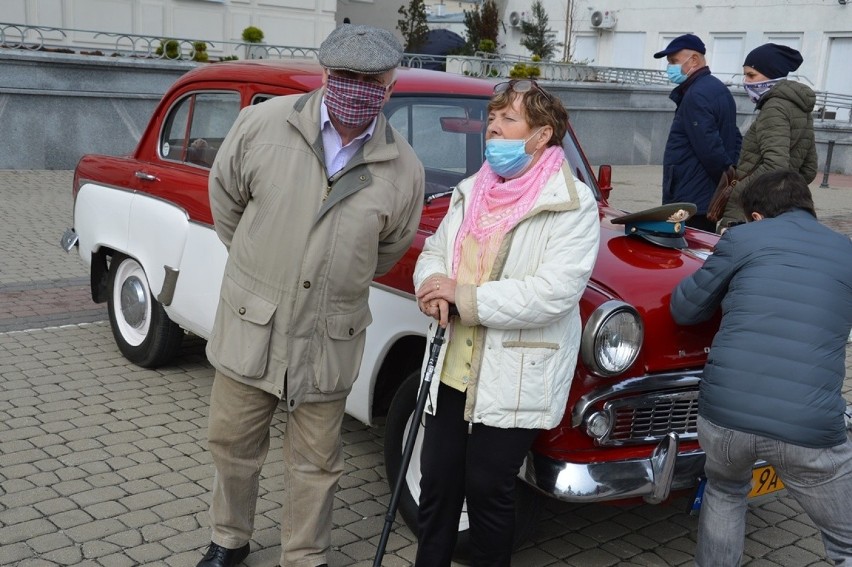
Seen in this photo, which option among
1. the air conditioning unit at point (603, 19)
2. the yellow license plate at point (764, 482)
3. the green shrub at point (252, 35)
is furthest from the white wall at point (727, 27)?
the yellow license plate at point (764, 482)

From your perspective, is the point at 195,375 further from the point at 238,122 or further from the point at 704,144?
the point at 704,144

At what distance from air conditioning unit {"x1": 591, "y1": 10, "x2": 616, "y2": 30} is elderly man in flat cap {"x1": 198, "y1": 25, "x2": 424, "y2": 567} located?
32.0 m

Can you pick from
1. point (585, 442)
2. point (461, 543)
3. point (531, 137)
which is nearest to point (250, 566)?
point (461, 543)

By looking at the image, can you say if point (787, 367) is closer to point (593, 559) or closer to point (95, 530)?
point (593, 559)

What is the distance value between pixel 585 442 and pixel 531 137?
1.10 metres

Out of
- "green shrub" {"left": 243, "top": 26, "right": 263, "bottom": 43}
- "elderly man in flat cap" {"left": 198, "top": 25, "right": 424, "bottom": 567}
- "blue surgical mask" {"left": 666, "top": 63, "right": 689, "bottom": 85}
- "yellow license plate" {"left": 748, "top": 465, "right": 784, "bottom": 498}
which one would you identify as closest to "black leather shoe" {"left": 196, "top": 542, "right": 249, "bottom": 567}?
"elderly man in flat cap" {"left": 198, "top": 25, "right": 424, "bottom": 567}

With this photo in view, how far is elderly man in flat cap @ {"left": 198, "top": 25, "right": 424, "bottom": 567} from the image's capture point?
3.20 metres

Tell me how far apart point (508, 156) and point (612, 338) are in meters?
0.76

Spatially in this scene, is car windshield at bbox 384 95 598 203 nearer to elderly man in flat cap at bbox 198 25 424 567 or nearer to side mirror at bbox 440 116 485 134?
side mirror at bbox 440 116 485 134

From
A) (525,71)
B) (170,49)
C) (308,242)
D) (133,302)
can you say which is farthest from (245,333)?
(525,71)

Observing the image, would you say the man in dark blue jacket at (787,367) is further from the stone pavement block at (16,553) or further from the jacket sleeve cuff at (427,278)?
the stone pavement block at (16,553)

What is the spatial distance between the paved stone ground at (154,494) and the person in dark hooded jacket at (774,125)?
1.48 meters

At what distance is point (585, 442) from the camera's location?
3.48 metres

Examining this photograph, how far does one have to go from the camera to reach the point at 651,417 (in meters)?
3.61
